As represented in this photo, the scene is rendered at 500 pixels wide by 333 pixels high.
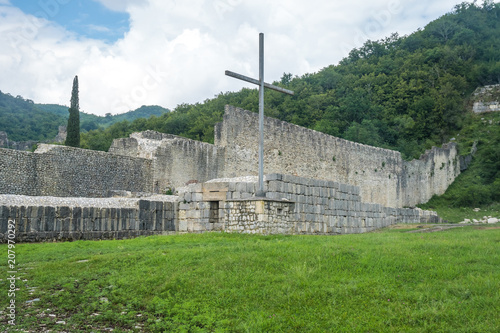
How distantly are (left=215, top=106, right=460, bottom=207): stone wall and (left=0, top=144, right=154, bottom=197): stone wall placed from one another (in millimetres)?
4607

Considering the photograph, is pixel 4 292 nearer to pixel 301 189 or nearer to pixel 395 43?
pixel 301 189

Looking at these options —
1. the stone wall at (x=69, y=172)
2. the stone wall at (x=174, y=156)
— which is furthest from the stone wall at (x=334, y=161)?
→ the stone wall at (x=69, y=172)

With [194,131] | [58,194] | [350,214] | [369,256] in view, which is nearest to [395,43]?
[194,131]

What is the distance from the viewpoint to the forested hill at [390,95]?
42.3 metres

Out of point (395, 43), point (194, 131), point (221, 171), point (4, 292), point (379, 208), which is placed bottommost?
point (4, 292)

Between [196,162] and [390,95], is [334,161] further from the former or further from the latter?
[390,95]

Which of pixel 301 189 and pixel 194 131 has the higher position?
pixel 194 131

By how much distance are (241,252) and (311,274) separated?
202 centimetres

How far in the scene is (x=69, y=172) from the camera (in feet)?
63.3

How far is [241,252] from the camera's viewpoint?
9484mm

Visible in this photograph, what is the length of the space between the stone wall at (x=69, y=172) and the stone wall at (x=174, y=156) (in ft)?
2.01

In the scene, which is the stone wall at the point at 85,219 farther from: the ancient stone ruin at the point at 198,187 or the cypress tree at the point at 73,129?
the cypress tree at the point at 73,129

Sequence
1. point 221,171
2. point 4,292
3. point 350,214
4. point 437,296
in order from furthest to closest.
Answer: point 221,171 < point 350,214 < point 4,292 < point 437,296

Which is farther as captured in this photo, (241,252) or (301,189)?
(301,189)
